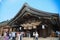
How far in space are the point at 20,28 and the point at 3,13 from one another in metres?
0.36

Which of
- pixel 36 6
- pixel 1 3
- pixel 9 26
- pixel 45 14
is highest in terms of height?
pixel 1 3

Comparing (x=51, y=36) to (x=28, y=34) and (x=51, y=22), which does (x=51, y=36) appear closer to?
(x=51, y=22)

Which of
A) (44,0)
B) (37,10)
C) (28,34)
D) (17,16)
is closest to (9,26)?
(17,16)

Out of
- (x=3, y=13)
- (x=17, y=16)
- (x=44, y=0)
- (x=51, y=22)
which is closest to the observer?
(x=51, y=22)

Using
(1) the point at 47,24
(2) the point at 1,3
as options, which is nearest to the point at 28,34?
(1) the point at 47,24

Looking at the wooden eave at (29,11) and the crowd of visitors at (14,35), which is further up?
the wooden eave at (29,11)

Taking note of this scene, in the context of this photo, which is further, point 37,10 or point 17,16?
point 17,16

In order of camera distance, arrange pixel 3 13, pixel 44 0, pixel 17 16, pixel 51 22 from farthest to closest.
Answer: pixel 3 13 → pixel 17 16 → pixel 44 0 → pixel 51 22

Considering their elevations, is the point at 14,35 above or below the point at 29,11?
below

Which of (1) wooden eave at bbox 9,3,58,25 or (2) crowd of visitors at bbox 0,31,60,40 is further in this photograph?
(2) crowd of visitors at bbox 0,31,60,40

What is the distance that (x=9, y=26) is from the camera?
1.50 m

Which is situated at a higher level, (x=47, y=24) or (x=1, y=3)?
(x=1, y=3)

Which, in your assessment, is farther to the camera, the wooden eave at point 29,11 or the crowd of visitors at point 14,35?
the crowd of visitors at point 14,35

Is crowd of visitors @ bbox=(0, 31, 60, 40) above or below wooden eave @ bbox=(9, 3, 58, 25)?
below
